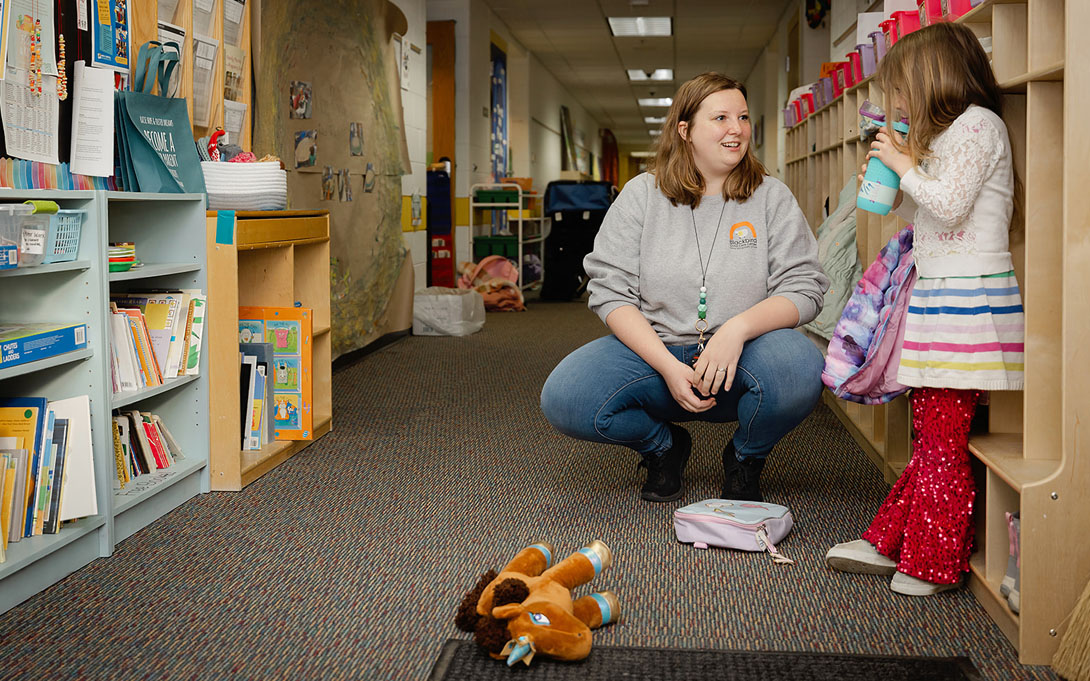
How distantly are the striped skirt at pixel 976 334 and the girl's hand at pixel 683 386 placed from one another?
1.80 ft

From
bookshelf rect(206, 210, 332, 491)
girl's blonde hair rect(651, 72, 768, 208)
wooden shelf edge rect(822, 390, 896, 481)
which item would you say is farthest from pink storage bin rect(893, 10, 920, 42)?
bookshelf rect(206, 210, 332, 491)

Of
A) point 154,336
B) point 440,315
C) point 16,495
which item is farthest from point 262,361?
point 440,315

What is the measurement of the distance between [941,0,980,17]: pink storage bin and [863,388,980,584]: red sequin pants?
813 mm

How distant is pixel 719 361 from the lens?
87.0 inches

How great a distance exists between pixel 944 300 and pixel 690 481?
1054 millimetres

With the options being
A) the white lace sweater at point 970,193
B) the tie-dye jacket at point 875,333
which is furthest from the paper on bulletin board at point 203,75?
the white lace sweater at point 970,193

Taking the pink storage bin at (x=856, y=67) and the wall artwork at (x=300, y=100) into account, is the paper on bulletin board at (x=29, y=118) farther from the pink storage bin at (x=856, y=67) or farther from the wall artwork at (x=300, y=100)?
the pink storage bin at (x=856, y=67)

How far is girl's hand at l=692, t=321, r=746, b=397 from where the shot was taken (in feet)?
7.24

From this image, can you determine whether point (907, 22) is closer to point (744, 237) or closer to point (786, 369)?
point (744, 237)

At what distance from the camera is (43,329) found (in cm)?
204

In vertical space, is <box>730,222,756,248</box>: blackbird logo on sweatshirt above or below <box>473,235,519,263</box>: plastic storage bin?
below

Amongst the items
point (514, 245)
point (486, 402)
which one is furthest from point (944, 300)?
point (514, 245)

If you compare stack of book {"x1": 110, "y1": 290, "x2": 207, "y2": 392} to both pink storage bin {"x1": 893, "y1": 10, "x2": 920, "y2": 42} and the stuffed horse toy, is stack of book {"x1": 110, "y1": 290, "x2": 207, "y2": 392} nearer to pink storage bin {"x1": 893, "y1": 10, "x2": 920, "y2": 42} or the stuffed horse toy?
the stuffed horse toy

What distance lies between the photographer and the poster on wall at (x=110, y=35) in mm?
2455
